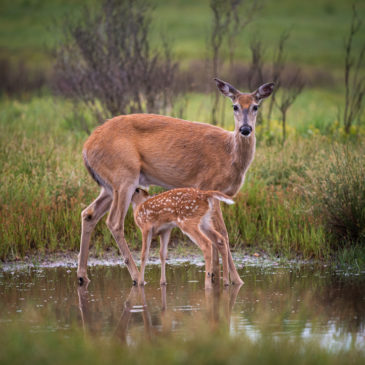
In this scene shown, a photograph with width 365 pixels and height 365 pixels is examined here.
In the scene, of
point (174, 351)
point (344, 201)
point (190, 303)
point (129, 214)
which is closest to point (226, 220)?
point (129, 214)

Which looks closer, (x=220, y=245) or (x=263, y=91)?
(x=220, y=245)

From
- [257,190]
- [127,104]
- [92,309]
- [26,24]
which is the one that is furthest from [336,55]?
[92,309]

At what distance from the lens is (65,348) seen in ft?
15.6

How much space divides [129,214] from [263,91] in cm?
245

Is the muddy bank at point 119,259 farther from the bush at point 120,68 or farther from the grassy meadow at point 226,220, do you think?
the bush at point 120,68

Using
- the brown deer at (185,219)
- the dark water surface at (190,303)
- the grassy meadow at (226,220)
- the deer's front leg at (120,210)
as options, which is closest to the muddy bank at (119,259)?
the grassy meadow at (226,220)

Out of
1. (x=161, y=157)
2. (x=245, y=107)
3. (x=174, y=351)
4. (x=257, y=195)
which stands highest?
(x=245, y=107)

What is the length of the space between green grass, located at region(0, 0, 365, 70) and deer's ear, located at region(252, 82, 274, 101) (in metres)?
29.7

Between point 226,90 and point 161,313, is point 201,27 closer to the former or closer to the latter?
point 226,90

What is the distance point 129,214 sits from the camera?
9.62m

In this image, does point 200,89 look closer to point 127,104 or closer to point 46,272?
point 127,104

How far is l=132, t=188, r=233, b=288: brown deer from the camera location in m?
7.53

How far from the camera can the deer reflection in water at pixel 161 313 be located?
5.79 meters

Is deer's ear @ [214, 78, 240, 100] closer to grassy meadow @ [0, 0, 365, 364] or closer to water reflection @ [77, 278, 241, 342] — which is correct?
grassy meadow @ [0, 0, 365, 364]
